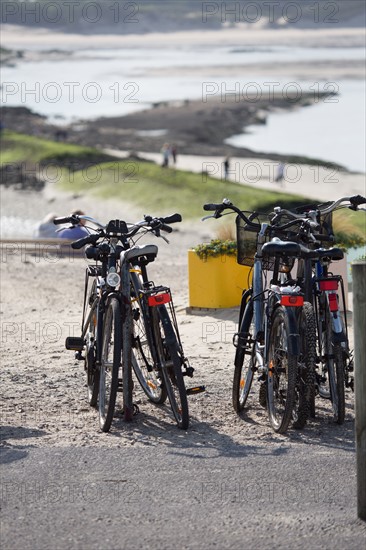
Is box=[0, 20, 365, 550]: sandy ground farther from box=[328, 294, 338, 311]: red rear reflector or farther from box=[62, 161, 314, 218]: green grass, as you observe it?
box=[62, 161, 314, 218]: green grass

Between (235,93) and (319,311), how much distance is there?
90.1 m

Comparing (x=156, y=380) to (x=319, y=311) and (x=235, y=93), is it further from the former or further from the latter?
(x=235, y=93)

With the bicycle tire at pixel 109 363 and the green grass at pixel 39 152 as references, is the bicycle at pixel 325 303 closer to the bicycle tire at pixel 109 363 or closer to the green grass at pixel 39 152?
the bicycle tire at pixel 109 363

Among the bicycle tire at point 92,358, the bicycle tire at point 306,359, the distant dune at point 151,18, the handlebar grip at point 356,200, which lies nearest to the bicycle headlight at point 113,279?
the bicycle tire at point 92,358

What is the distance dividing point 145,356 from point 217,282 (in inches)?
204

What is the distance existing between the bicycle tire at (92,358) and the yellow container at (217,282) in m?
4.90

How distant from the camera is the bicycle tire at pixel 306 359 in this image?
7730mm

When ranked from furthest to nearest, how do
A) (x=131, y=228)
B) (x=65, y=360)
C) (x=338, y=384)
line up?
(x=65, y=360), (x=131, y=228), (x=338, y=384)

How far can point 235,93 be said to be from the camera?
97250 millimetres

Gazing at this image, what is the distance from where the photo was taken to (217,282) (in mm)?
13867

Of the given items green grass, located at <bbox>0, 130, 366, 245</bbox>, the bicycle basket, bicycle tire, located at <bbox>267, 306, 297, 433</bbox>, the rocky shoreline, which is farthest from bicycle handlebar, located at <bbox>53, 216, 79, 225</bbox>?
the rocky shoreline

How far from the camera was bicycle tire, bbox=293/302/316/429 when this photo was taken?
7730 millimetres

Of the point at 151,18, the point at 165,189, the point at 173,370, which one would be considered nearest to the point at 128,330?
the point at 173,370

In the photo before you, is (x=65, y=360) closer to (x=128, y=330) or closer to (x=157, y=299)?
(x=128, y=330)
